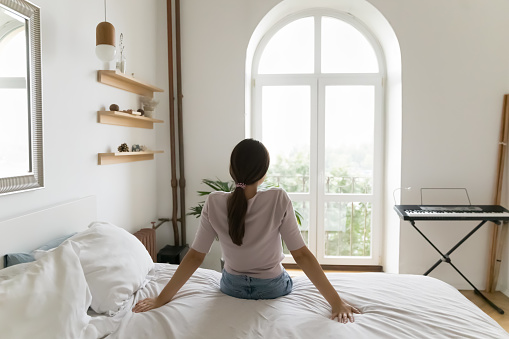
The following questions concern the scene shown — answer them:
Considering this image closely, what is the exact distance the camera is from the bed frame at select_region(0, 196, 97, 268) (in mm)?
1393

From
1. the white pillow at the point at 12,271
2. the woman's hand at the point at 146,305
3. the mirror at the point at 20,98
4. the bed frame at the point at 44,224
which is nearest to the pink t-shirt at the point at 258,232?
the woman's hand at the point at 146,305

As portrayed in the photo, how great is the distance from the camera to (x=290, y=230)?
4.84ft

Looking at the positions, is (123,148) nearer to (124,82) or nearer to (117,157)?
(117,157)

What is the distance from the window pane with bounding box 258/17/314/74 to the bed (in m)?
2.43

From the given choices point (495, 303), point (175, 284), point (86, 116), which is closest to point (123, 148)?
point (86, 116)

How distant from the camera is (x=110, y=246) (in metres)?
1.56

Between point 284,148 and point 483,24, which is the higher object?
point 483,24

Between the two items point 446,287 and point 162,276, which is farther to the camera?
point 162,276

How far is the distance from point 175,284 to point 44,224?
706mm

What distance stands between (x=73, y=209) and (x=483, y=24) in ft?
11.5

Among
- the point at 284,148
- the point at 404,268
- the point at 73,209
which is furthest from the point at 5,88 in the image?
the point at 404,268

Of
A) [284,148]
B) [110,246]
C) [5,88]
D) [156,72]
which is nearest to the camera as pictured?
[5,88]

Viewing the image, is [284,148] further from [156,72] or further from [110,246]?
[110,246]

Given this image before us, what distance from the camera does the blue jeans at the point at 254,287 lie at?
1.51 m
